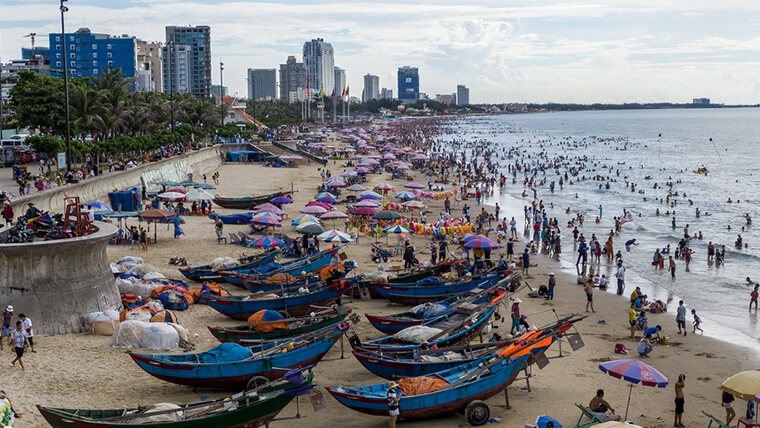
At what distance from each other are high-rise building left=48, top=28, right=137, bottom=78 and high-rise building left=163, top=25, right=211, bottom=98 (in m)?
40.0

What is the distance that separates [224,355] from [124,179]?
2627cm

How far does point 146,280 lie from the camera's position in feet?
72.0

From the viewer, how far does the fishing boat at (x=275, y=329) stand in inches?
687

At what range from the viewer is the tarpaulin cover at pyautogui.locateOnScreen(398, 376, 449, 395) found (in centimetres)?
1444

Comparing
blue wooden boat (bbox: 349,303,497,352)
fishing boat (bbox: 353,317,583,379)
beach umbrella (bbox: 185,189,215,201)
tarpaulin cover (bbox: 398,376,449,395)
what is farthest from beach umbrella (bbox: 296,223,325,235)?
tarpaulin cover (bbox: 398,376,449,395)

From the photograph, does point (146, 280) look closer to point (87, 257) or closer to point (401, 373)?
point (87, 257)

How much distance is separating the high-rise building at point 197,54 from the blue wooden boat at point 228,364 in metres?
180

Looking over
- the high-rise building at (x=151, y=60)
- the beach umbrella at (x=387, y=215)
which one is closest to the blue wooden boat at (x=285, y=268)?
the beach umbrella at (x=387, y=215)

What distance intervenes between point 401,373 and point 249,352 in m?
3.11

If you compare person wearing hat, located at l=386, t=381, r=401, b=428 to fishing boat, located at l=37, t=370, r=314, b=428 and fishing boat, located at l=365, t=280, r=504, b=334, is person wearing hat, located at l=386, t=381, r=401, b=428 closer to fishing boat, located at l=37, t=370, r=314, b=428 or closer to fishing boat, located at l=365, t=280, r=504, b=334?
fishing boat, located at l=37, t=370, r=314, b=428

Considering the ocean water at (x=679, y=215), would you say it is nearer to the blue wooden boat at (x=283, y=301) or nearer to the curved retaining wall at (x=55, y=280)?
the blue wooden boat at (x=283, y=301)

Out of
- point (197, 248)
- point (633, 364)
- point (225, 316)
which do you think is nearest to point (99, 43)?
point (197, 248)

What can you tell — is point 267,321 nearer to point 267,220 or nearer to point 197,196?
point 267,220

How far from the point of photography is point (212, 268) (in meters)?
25.2
